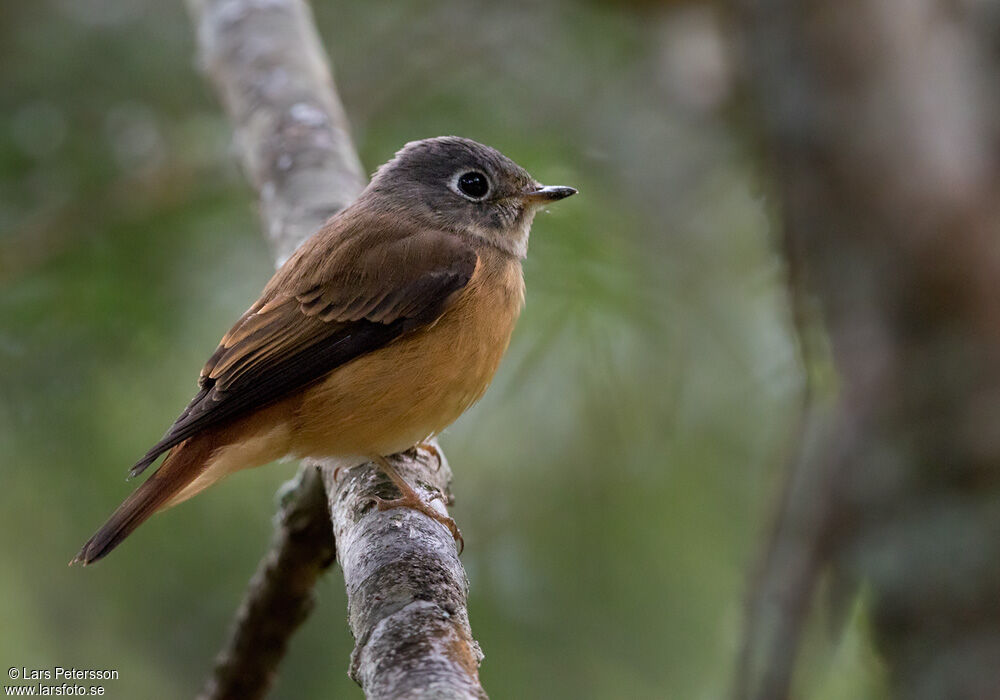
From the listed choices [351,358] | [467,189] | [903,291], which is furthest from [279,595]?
[903,291]

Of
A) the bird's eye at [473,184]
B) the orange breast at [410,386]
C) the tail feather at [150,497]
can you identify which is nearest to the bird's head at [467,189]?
the bird's eye at [473,184]

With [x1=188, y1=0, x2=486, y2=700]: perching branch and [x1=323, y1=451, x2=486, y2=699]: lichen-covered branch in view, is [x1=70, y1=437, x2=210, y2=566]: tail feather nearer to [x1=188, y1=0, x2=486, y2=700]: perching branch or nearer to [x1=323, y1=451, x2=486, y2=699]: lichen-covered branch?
[x1=188, y1=0, x2=486, y2=700]: perching branch

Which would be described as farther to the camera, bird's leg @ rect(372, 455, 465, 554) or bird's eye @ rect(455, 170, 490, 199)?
bird's eye @ rect(455, 170, 490, 199)

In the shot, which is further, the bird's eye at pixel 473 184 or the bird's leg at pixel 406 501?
the bird's eye at pixel 473 184

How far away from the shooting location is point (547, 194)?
4641 millimetres

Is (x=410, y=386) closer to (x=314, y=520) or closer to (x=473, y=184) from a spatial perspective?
(x=314, y=520)

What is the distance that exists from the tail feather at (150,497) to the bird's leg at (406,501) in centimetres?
59

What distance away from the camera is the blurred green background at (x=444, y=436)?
4832mm

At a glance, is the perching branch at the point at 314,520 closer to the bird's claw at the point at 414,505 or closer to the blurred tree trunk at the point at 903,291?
the bird's claw at the point at 414,505

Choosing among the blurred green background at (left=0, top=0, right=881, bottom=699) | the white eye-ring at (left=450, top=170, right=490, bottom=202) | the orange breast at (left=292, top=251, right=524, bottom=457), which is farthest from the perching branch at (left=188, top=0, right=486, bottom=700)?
the blurred green background at (left=0, top=0, right=881, bottom=699)

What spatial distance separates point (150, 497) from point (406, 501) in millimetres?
865

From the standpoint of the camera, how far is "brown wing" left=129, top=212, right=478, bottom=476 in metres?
3.78

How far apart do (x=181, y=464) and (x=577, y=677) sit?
2.12 metres

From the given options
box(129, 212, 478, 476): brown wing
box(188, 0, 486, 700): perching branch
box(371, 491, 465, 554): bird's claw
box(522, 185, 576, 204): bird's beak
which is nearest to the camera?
box(188, 0, 486, 700): perching branch
